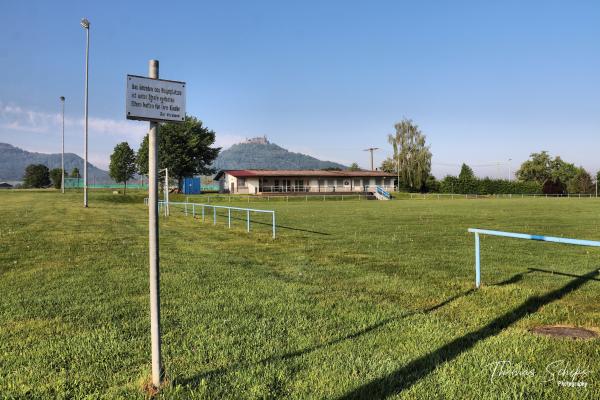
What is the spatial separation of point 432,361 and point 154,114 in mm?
3235

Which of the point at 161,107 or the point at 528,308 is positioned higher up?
the point at 161,107

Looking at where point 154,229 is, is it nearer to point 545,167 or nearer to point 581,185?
point 581,185

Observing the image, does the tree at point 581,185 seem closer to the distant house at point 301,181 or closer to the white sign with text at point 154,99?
the distant house at point 301,181

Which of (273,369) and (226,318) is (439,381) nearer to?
(273,369)

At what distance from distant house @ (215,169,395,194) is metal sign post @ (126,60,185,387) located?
68.2 m

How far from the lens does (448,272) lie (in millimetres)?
8734

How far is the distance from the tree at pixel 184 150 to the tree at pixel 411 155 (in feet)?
106

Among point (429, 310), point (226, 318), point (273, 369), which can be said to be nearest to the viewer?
point (273, 369)

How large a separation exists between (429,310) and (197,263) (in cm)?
530

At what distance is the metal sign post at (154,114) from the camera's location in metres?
3.54

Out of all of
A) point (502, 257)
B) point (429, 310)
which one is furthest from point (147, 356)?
point (502, 257)

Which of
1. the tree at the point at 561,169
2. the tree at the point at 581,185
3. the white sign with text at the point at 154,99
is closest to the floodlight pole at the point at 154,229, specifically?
the white sign with text at the point at 154,99

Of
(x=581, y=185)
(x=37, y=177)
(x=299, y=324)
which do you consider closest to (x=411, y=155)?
(x=581, y=185)

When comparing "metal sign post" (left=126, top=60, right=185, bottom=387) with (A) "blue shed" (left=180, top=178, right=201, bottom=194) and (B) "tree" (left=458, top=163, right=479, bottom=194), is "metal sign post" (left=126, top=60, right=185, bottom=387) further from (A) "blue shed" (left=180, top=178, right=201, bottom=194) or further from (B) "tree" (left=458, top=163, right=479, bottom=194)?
(B) "tree" (left=458, top=163, right=479, bottom=194)
